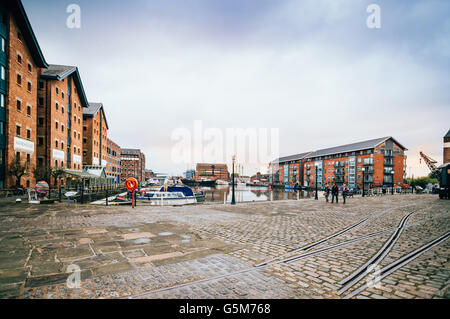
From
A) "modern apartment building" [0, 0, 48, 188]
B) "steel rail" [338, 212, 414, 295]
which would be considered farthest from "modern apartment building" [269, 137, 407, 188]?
"modern apartment building" [0, 0, 48, 188]

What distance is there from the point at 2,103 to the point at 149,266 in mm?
29656

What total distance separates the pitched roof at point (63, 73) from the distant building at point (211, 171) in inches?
4977

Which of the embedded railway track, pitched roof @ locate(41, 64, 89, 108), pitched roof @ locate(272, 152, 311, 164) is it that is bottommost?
the embedded railway track

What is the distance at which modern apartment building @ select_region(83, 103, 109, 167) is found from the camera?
4884 centimetres

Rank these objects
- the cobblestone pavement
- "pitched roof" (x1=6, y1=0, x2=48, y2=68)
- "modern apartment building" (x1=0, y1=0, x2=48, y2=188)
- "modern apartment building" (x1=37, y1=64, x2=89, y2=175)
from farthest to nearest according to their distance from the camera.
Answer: "modern apartment building" (x1=37, y1=64, x2=89, y2=175) → "pitched roof" (x1=6, y1=0, x2=48, y2=68) → "modern apartment building" (x1=0, y1=0, x2=48, y2=188) → the cobblestone pavement

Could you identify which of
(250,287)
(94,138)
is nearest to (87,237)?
(250,287)

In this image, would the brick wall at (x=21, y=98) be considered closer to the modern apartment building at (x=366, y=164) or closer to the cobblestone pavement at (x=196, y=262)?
the cobblestone pavement at (x=196, y=262)

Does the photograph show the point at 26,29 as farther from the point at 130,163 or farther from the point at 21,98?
the point at 130,163

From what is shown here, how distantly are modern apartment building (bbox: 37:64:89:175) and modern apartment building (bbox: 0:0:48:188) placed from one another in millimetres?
2423

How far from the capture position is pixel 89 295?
345cm

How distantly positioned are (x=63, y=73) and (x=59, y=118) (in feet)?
22.5

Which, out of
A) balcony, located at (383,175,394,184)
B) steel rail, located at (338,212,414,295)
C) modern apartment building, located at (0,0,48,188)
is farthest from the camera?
balcony, located at (383,175,394,184)

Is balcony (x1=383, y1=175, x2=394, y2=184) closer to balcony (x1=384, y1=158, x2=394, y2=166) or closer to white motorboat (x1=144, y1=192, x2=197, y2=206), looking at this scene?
balcony (x1=384, y1=158, x2=394, y2=166)
